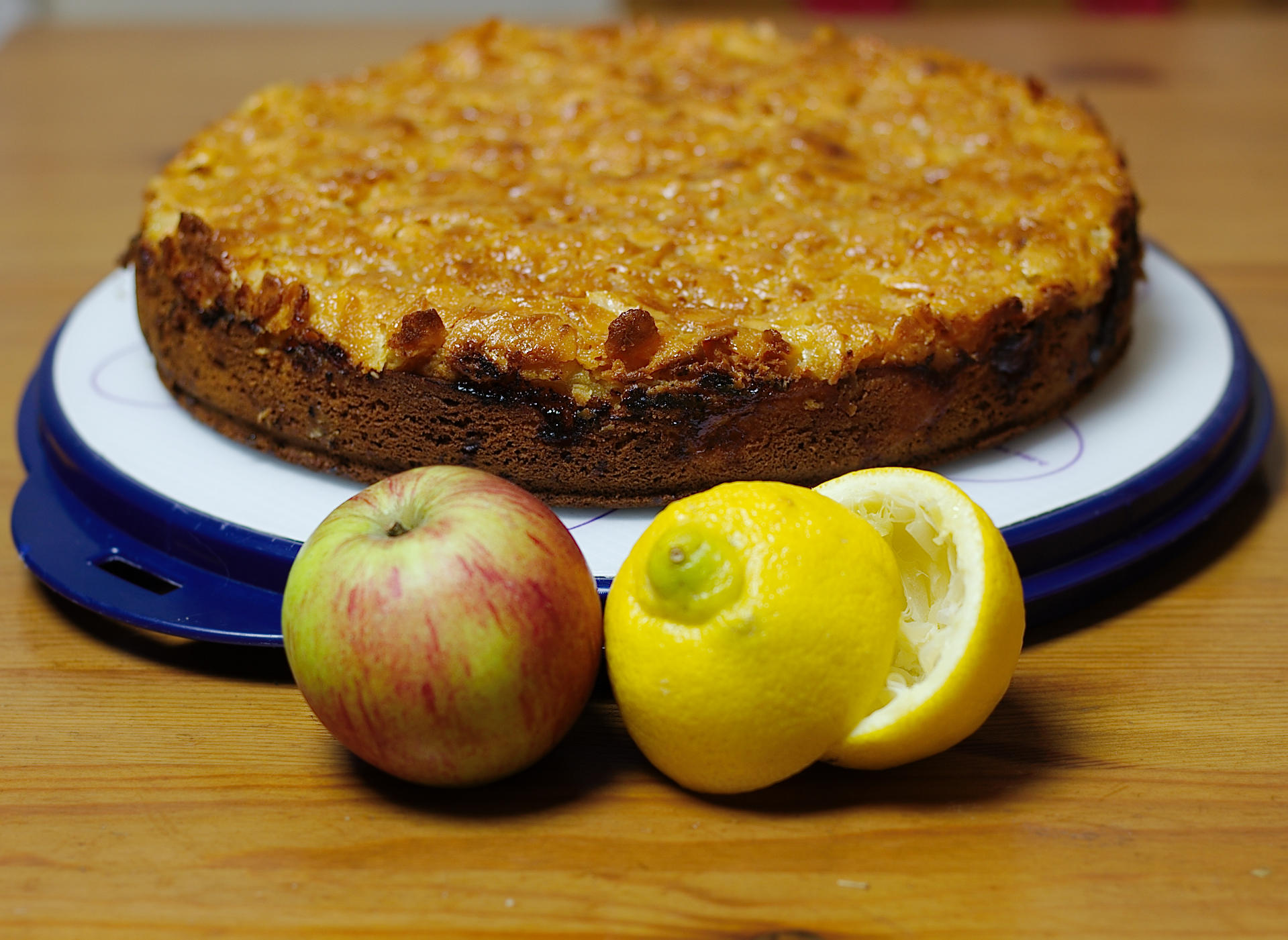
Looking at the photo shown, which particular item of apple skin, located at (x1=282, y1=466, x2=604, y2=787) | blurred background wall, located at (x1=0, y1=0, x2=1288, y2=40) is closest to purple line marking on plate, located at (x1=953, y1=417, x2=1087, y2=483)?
apple skin, located at (x1=282, y1=466, x2=604, y2=787)

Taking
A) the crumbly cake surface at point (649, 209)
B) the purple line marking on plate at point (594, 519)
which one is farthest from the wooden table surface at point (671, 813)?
the crumbly cake surface at point (649, 209)

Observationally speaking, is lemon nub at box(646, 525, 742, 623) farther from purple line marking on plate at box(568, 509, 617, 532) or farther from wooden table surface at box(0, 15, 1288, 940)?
purple line marking on plate at box(568, 509, 617, 532)

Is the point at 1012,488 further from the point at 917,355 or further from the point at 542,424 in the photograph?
the point at 542,424

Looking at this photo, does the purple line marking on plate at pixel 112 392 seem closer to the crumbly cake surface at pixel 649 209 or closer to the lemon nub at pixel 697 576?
the crumbly cake surface at pixel 649 209

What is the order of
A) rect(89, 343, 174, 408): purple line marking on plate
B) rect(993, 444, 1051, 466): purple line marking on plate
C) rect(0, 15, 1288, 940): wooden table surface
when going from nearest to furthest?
rect(0, 15, 1288, 940): wooden table surface < rect(993, 444, 1051, 466): purple line marking on plate < rect(89, 343, 174, 408): purple line marking on plate

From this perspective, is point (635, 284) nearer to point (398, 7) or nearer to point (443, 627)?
point (443, 627)

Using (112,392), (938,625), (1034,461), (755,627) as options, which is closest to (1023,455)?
(1034,461)
